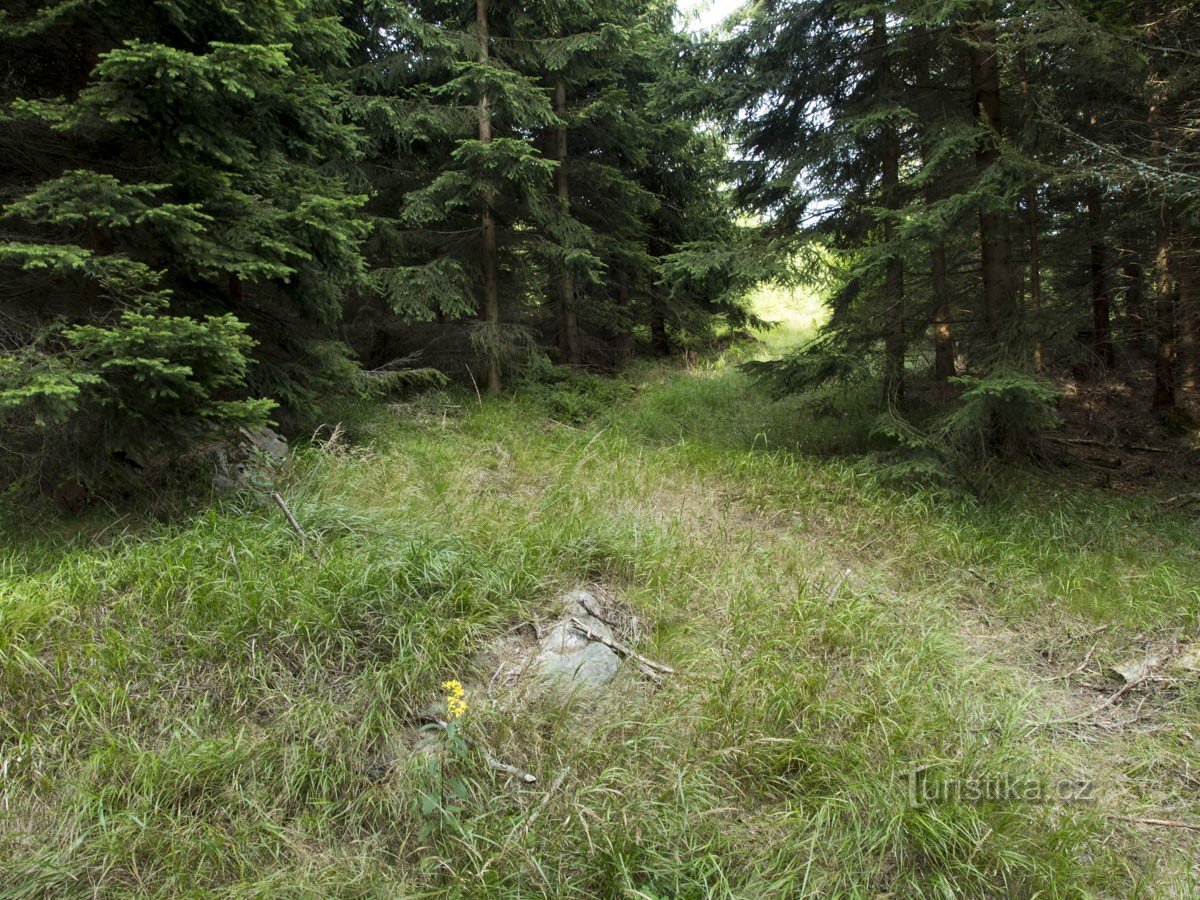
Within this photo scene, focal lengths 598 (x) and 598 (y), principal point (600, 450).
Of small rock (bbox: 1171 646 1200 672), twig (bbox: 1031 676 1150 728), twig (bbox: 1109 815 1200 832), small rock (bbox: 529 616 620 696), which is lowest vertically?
small rock (bbox: 1171 646 1200 672)

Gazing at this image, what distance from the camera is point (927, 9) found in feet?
17.0

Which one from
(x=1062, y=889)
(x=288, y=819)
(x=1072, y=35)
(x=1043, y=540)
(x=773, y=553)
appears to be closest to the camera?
(x=1062, y=889)

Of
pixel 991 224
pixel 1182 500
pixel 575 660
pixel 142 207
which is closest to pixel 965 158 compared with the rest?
pixel 991 224

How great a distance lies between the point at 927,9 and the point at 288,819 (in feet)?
23.6

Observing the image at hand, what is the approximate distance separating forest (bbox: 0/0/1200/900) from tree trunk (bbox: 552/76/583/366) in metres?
1.28

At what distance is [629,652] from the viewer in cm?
312

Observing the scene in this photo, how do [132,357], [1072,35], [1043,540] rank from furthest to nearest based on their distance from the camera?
[1043,540]
[1072,35]
[132,357]

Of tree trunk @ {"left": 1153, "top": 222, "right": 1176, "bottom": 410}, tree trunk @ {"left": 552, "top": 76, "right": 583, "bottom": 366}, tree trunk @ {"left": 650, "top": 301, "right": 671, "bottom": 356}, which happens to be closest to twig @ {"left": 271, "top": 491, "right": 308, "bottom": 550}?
tree trunk @ {"left": 552, "top": 76, "right": 583, "bottom": 366}

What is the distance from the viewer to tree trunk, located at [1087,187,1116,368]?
25.0 feet

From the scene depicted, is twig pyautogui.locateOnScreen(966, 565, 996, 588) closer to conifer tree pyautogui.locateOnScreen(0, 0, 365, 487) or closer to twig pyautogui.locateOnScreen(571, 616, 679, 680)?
twig pyautogui.locateOnScreen(571, 616, 679, 680)

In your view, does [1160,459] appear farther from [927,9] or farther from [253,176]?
[253,176]

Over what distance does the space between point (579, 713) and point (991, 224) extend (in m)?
6.43

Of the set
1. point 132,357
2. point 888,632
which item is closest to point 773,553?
point 888,632

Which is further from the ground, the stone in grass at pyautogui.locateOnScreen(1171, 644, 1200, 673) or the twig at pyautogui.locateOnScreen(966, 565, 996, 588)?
the twig at pyautogui.locateOnScreen(966, 565, 996, 588)
